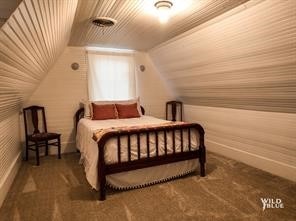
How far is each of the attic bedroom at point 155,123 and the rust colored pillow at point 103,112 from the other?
0.02 m

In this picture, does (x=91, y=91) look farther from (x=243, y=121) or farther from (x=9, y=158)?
(x=243, y=121)

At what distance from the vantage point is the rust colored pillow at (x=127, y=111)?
158 inches

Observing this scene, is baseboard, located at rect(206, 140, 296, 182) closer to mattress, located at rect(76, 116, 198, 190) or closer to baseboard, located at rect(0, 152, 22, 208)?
mattress, located at rect(76, 116, 198, 190)

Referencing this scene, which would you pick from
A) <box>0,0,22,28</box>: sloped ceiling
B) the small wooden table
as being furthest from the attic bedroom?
the small wooden table

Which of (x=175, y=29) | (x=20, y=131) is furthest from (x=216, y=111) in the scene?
(x=20, y=131)

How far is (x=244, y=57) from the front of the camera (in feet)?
8.85

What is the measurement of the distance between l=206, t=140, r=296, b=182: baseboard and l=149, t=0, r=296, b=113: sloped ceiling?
68 centimetres

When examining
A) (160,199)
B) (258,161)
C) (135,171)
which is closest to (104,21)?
(135,171)

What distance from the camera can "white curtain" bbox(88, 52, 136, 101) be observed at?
4297mm

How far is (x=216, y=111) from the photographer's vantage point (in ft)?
13.0

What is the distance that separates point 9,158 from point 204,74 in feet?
9.77

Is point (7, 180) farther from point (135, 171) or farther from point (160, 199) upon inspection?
point (160, 199)

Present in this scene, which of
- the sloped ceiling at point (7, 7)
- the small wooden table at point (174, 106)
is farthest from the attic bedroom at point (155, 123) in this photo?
the small wooden table at point (174, 106)

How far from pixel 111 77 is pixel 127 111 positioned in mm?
833
